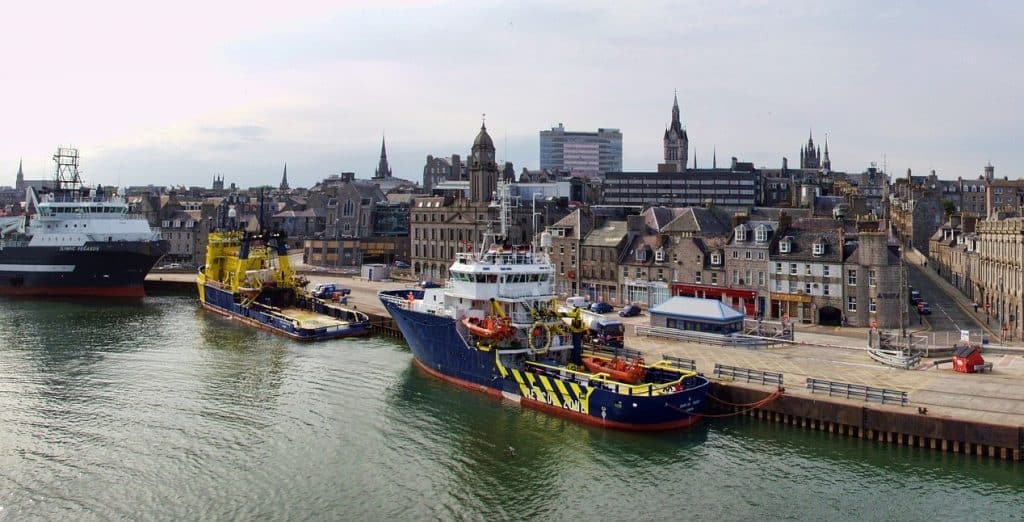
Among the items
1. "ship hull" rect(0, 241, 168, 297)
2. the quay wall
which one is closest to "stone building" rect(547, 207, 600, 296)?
the quay wall

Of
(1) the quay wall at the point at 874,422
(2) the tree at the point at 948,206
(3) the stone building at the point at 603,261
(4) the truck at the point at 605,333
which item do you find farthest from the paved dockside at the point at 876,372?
(2) the tree at the point at 948,206

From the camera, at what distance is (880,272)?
56.8m

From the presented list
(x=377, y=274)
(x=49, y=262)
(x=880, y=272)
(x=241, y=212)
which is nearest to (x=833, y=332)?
(x=880, y=272)

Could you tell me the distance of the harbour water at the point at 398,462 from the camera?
30.1 metres

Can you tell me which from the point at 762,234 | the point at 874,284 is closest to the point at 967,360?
the point at 874,284

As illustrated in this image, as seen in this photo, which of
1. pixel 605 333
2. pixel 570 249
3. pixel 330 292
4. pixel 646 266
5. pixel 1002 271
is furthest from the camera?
pixel 330 292

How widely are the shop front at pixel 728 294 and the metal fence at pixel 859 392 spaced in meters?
23.8

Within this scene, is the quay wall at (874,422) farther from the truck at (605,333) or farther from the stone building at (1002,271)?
the stone building at (1002,271)

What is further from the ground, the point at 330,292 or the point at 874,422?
the point at 330,292

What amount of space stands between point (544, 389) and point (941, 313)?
127 ft

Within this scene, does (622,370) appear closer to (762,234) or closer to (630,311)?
(630,311)

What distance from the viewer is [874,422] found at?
35.8m

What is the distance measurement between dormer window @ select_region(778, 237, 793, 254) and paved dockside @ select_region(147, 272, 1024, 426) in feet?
25.0

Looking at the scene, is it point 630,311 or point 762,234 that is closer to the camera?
point 762,234
